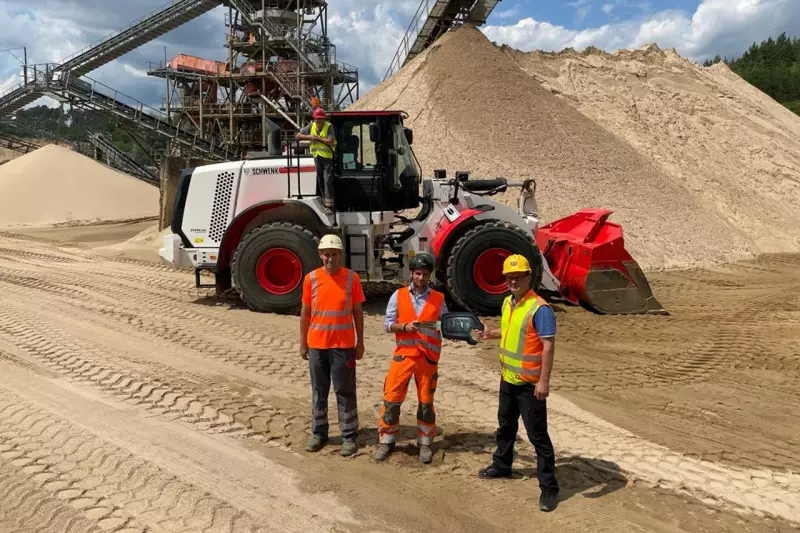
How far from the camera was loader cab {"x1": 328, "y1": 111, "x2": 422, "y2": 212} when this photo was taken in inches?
314

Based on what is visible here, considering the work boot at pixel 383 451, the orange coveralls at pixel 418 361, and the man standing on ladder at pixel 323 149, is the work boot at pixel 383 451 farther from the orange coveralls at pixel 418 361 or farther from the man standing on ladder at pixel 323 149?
the man standing on ladder at pixel 323 149

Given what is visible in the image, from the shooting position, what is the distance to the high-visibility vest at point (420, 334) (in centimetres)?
393

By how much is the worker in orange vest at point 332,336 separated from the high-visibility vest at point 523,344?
3.48 ft

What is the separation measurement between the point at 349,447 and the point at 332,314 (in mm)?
931

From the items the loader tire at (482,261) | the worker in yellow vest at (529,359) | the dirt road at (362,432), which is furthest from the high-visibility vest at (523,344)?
the loader tire at (482,261)

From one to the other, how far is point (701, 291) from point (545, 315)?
7.93 m

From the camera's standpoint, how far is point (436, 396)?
209 inches

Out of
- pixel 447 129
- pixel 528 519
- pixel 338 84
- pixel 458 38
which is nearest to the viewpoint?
pixel 528 519

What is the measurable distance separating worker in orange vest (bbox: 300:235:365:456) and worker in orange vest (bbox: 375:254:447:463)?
0.29m

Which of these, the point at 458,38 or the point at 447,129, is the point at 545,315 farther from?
the point at 458,38

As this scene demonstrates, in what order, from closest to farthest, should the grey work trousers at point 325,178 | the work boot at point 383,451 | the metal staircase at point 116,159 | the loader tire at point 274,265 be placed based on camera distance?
the work boot at point 383,451, the grey work trousers at point 325,178, the loader tire at point 274,265, the metal staircase at point 116,159

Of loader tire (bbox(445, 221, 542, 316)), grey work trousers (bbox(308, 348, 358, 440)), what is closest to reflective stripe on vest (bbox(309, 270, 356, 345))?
grey work trousers (bbox(308, 348, 358, 440))

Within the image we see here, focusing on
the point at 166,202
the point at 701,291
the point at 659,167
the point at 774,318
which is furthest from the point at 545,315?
the point at 659,167

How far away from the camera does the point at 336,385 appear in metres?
4.16
